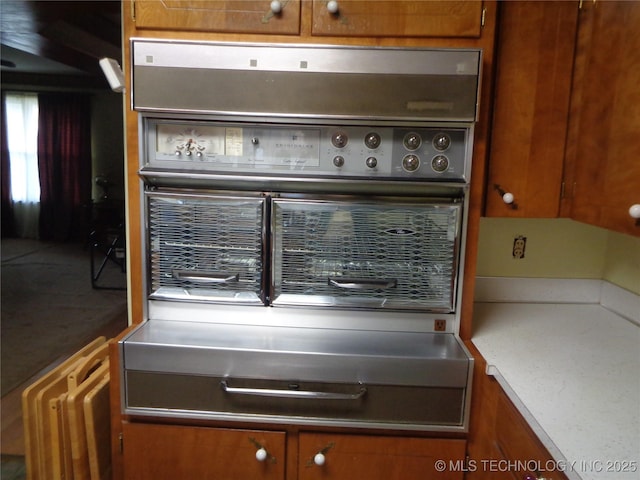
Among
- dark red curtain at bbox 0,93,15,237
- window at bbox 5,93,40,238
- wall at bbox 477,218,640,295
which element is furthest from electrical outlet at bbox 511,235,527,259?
dark red curtain at bbox 0,93,15,237

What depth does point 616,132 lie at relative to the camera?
104 cm

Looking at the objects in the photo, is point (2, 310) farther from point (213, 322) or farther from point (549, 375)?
point (549, 375)

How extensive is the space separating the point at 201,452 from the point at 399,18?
1.32m

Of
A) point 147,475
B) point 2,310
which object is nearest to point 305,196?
point 147,475

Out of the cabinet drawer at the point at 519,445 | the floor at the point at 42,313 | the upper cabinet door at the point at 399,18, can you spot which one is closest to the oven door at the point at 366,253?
the cabinet drawer at the point at 519,445

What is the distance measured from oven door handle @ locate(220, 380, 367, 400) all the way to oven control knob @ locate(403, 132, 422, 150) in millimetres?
687

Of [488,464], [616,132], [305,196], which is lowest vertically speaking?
[488,464]

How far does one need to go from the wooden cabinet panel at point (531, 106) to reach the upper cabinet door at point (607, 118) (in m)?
0.04

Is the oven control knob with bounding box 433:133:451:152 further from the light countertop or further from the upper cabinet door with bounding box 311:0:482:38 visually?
the light countertop

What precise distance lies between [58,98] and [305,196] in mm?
4731

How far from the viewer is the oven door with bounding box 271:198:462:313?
1.25 m

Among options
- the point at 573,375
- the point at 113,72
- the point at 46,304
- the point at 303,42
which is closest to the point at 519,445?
the point at 573,375

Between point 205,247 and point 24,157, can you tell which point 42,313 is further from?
point 205,247

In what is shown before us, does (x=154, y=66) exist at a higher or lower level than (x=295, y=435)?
higher
